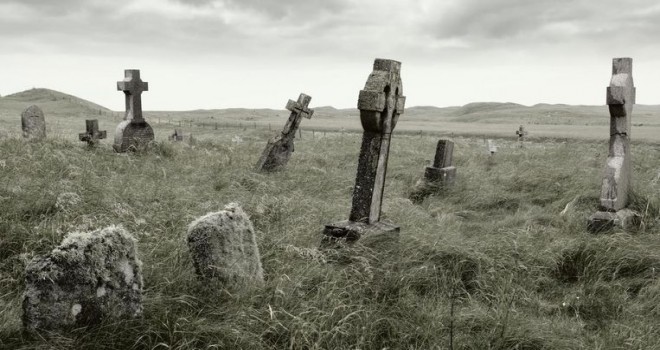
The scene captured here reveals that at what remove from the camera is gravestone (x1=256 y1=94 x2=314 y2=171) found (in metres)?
12.9

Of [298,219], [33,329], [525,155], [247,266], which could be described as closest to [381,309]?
[247,266]

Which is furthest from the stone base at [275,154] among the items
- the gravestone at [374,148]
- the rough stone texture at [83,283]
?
the rough stone texture at [83,283]

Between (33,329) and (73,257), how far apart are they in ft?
1.57

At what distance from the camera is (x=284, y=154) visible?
1329 centimetres

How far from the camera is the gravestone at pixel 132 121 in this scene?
13979 mm

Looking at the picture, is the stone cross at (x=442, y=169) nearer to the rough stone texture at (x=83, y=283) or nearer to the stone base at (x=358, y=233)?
the stone base at (x=358, y=233)

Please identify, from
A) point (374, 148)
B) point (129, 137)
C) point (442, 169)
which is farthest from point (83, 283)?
point (129, 137)

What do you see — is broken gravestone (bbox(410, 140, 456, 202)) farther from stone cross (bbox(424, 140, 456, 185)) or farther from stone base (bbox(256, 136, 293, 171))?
stone base (bbox(256, 136, 293, 171))

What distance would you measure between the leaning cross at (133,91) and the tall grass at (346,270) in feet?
14.4

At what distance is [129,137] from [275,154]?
394 cm

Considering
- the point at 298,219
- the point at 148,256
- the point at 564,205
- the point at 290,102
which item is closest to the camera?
the point at 148,256

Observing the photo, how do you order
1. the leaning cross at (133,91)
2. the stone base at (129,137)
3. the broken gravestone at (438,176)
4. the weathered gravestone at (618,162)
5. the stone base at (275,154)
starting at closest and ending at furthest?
the weathered gravestone at (618,162) → the broken gravestone at (438,176) → the stone base at (275,154) → the stone base at (129,137) → the leaning cross at (133,91)

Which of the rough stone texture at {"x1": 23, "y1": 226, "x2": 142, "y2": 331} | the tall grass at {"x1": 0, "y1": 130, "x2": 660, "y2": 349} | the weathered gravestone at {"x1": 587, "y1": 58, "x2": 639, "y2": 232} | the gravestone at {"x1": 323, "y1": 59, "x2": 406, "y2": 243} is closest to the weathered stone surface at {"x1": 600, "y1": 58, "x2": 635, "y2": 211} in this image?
the weathered gravestone at {"x1": 587, "y1": 58, "x2": 639, "y2": 232}

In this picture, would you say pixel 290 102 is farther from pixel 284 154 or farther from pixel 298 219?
pixel 298 219
